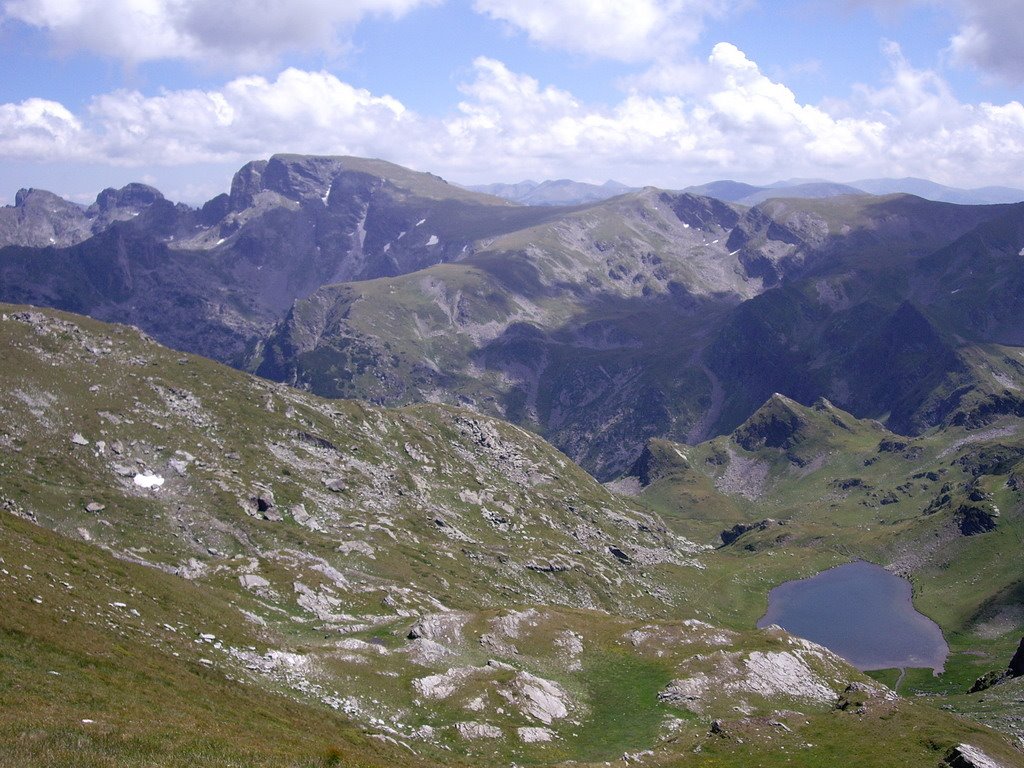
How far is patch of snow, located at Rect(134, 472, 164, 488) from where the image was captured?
513 ft

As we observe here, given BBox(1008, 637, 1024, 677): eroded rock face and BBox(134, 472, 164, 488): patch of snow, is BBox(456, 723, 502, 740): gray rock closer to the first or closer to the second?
BBox(134, 472, 164, 488): patch of snow

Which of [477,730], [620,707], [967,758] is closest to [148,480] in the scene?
[620,707]

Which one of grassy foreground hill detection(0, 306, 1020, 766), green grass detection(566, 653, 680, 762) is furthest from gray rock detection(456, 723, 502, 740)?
green grass detection(566, 653, 680, 762)

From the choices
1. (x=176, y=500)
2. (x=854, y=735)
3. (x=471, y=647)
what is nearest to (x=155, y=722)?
(x=471, y=647)

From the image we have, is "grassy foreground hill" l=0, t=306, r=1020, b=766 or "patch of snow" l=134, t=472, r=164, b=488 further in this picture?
"patch of snow" l=134, t=472, r=164, b=488

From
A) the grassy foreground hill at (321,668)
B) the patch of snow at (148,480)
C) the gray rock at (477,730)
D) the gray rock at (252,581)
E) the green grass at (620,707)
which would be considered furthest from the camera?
the patch of snow at (148,480)

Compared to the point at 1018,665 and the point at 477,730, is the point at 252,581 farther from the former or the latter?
the point at 1018,665

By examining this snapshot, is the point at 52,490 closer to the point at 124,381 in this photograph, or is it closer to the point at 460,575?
the point at 124,381

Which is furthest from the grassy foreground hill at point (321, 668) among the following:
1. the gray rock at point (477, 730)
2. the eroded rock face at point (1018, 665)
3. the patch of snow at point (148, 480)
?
the eroded rock face at point (1018, 665)

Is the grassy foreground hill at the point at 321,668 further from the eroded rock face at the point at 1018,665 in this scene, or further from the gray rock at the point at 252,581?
the eroded rock face at the point at 1018,665

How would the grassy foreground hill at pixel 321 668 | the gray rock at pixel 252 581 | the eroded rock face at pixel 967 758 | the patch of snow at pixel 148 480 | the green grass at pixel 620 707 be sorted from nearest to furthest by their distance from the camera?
the grassy foreground hill at pixel 321 668, the eroded rock face at pixel 967 758, the green grass at pixel 620 707, the gray rock at pixel 252 581, the patch of snow at pixel 148 480

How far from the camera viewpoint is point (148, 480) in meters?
159

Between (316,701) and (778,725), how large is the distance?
43.7 meters

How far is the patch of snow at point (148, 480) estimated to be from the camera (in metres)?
156
